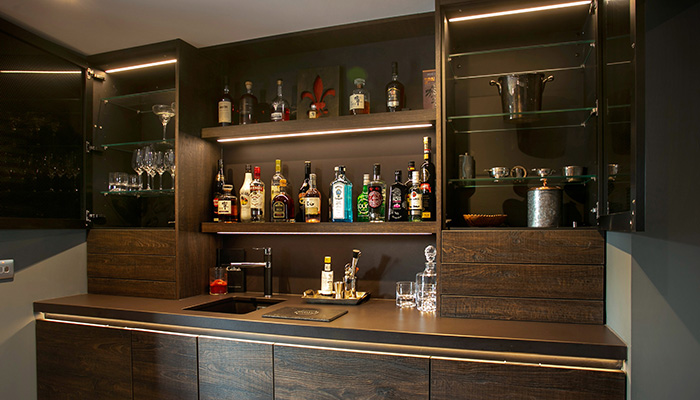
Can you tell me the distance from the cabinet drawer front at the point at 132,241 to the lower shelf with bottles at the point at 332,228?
213mm

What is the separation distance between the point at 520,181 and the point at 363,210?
78 centimetres

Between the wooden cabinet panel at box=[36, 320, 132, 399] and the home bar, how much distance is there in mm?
13

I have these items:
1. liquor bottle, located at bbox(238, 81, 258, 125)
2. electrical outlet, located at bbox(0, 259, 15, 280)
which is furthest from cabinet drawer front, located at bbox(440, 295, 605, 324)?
electrical outlet, located at bbox(0, 259, 15, 280)

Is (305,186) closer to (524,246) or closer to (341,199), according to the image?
(341,199)

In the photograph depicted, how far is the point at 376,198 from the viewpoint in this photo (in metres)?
2.26

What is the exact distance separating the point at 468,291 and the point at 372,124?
0.91 meters

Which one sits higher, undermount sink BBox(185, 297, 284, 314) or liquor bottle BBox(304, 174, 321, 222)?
liquor bottle BBox(304, 174, 321, 222)

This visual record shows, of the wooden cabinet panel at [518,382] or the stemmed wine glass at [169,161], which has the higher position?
the stemmed wine glass at [169,161]

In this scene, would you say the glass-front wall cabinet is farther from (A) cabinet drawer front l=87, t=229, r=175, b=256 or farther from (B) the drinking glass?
(A) cabinet drawer front l=87, t=229, r=175, b=256

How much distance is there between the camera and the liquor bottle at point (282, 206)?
2.43m

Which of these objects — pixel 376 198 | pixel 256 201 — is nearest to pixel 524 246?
pixel 376 198

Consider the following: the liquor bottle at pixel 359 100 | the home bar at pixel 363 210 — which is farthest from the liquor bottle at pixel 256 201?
the liquor bottle at pixel 359 100

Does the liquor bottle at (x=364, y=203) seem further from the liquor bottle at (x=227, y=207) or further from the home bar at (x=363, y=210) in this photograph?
the liquor bottle at (x=227, y=207)

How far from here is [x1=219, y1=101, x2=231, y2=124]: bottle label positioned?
101 inches
